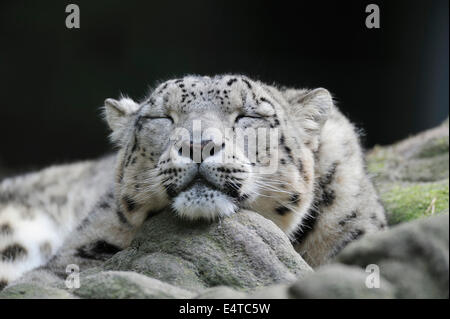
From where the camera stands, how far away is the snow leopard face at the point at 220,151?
468 cm

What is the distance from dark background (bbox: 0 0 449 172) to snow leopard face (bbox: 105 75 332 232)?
6981mm

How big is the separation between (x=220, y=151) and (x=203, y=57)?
31.0 feet

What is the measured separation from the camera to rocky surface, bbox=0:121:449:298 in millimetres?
3156

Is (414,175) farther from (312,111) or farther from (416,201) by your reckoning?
(312,111)

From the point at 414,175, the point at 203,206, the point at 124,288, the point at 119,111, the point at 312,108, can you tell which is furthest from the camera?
Answer: the point at 414,175

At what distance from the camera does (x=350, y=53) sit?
12.9m

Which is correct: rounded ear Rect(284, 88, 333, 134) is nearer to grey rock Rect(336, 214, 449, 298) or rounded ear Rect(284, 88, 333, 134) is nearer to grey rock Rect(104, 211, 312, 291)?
grey rock Rect(104, 211, 312, 291)

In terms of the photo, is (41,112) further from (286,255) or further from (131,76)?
(286,255)

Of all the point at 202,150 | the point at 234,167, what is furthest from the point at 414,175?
the point at 202,150

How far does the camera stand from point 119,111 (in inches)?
248

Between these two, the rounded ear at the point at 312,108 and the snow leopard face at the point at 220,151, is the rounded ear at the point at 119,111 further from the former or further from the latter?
the rounded ear at the point at 312,108

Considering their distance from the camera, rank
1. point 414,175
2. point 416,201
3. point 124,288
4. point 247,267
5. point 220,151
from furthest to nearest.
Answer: point 414,175, point 416,201, point 220,151, point 247,267, point 124,288

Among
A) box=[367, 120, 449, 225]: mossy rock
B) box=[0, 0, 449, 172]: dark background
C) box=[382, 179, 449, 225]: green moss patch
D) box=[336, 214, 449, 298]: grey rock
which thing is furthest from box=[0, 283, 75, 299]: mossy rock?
box=[0, 0, 449, 172]: dark background

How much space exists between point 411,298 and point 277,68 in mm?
10477
